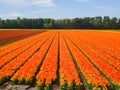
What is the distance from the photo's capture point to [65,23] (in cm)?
15362

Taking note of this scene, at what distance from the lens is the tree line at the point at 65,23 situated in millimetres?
139000

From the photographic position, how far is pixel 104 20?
5802 inches

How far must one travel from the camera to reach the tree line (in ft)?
456

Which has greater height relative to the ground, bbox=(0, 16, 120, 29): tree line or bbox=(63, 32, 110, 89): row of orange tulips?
bbox=(63, 32, 110, 89): row of orange tulips

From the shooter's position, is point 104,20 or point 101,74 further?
point 104,20

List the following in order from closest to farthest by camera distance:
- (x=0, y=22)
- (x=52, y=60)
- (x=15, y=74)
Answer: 1. (x=15, y=74)
2. (x=52, y=60)
3. (x=0, y=22)

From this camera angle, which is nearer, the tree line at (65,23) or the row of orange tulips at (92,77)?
the row of orange tulips at (92,77)

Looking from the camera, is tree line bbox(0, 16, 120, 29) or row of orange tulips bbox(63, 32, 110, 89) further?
tree line bbox(0, 16, 120, 29)

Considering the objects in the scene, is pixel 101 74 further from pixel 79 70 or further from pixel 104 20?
pixel 104 20

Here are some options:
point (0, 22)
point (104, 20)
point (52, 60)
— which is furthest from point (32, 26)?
point (52, 60)

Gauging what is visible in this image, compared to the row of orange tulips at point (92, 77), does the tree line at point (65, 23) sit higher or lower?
lower

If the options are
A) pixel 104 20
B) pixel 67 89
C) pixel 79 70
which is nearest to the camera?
pixel 67 89

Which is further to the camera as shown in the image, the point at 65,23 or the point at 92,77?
the point at 65,23

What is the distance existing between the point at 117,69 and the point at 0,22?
425 ft
